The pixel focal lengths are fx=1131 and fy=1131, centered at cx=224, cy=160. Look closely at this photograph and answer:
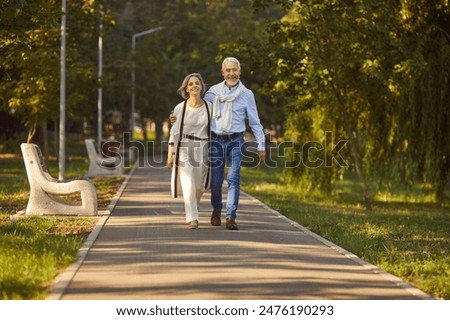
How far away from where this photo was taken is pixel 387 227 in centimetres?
1716

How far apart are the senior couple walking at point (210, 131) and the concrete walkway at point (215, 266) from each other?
2.15 ft

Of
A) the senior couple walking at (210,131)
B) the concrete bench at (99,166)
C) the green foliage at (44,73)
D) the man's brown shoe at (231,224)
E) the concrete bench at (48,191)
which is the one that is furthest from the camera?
the concrete bench at (99,166)

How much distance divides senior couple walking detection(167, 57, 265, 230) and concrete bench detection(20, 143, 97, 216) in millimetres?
2769

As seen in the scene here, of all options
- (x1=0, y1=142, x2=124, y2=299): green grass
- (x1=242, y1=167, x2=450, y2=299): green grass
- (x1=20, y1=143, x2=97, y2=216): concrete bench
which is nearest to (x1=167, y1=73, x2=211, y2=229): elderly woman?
(x1=0, y1=142, x2=124, y2=299): green grass

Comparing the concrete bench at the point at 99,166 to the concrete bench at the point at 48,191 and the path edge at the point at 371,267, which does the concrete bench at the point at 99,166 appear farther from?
the path edge at the point at 371,267

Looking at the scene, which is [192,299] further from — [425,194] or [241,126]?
[425,194]

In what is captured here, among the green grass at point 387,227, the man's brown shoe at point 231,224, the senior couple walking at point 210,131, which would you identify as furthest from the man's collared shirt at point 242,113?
the green grass at point 387,227

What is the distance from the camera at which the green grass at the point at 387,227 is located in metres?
11.1

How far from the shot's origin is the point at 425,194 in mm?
26359

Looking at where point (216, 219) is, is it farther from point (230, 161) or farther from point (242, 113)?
point (242, 113)

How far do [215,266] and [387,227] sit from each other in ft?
22.7

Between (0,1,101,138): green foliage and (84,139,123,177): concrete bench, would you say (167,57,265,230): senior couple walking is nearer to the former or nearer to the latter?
(0,1,101,138): green foliage

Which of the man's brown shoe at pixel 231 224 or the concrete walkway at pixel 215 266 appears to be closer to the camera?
the concrete walkway at pixel 215 266
